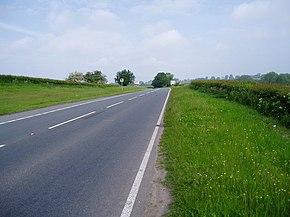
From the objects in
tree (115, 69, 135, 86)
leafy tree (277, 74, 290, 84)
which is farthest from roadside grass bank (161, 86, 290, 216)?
tree (115, 69, 135, 86)

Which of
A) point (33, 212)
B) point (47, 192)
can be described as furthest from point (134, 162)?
point (33, 212)

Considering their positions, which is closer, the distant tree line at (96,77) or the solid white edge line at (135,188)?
the solid white edge line at (135,188)

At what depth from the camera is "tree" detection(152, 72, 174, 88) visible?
154 meters

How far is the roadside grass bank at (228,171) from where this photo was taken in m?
3.71

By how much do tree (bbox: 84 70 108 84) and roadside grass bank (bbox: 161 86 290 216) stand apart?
102 m

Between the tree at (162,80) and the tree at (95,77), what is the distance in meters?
47.7

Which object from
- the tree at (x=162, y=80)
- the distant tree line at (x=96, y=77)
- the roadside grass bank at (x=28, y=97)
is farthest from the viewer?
the tree at (x=162, y=80)

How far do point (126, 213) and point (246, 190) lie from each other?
75.0 inches

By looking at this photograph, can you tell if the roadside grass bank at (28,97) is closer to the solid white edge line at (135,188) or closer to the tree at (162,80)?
the solid white edge line at (135,188)

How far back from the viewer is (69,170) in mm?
5758

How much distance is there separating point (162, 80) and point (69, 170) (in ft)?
495

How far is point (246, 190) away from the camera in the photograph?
4164 millimetres

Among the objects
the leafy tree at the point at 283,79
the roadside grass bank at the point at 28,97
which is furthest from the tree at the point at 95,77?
the leafy tree at the point at 283,79

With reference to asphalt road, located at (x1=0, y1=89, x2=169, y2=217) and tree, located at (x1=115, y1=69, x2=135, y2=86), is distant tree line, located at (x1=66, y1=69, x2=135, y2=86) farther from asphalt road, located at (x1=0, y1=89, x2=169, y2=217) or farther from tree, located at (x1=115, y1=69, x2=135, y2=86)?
asphalt road, located at (x1=0, y1=89, x2=169, y2=217)
